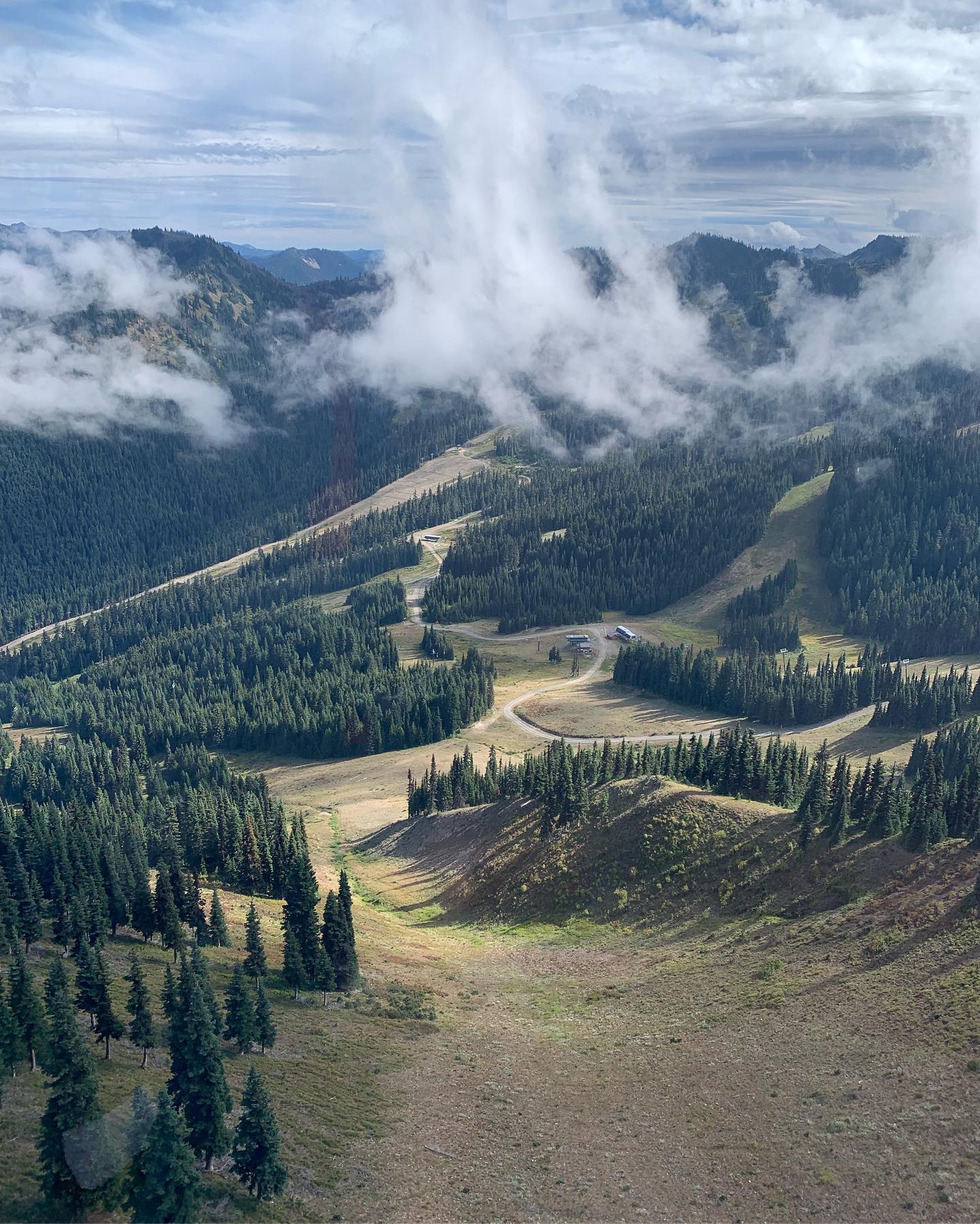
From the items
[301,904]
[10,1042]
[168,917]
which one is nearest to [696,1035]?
[301,904]

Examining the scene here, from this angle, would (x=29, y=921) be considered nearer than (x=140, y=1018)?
No

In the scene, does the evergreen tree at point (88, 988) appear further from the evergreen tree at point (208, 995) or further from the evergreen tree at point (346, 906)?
the evergreen tree at point (346, 906)

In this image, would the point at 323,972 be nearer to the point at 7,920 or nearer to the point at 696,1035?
the point at 7,920

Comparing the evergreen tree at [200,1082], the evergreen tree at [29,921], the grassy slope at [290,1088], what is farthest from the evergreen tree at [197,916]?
the evergreen tree at [200,1082]

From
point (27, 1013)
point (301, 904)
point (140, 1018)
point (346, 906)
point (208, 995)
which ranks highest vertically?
point (27, 1013)

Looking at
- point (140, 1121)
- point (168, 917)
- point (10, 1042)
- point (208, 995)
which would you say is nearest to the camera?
point (140, 1121)

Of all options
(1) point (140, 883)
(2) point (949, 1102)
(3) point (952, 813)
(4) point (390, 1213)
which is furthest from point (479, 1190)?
(3) point (952, 813)

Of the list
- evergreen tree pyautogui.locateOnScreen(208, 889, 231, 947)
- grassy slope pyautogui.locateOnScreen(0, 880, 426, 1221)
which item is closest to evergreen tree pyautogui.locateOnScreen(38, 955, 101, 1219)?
grassy slope pyautogui.locateOnScreen(0, 880, 426, 1221)
